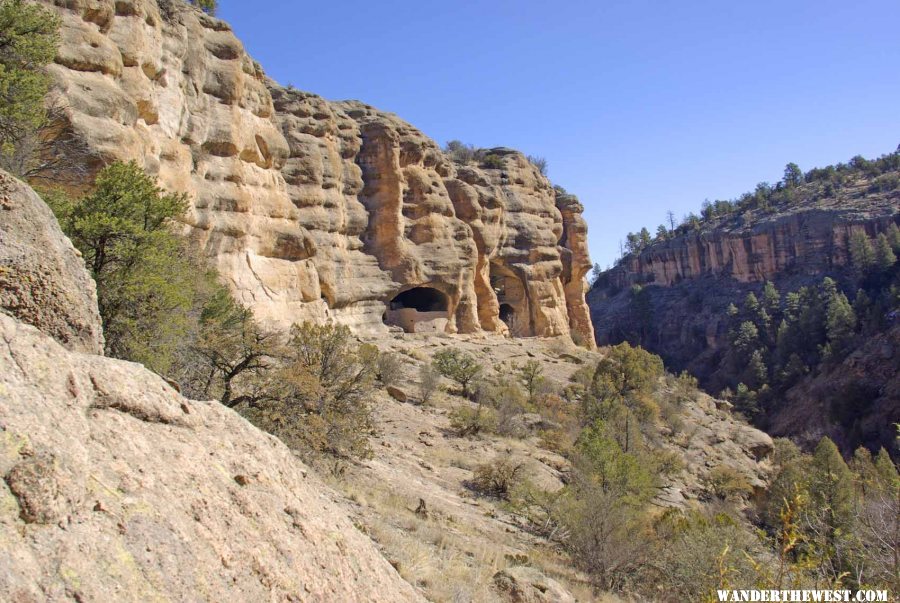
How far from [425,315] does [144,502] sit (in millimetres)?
26244

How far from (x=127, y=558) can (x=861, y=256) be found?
217 feet

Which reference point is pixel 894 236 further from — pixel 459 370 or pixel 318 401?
pixel 318 401

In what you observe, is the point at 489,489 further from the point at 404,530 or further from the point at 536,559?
the point at 404,530

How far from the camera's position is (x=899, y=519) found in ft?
9.41

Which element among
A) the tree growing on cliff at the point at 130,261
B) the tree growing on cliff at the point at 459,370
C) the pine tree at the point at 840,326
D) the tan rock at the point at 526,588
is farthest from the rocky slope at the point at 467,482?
the pine tree at the point at 840,326

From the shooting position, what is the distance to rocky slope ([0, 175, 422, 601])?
7.51ft

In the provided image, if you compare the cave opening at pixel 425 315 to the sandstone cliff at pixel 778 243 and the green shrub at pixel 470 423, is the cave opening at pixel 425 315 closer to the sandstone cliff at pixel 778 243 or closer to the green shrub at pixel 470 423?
the green shrub at pixel 470 423

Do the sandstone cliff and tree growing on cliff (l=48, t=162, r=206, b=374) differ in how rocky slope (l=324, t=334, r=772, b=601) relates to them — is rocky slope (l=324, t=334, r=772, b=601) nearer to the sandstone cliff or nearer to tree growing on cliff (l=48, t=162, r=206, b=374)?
tree growing on cliff (l=48, t=162, r=206, b=374)

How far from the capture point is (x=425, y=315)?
95.1ft

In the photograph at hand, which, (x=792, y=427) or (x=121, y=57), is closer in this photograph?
(x=121, y=57)

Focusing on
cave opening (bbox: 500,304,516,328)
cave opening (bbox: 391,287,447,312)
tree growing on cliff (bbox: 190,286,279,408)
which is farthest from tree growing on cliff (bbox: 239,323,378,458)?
cave opening (bbox: 500,304,516,328)

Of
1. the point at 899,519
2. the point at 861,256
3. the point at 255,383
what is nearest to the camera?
the point at 899,519

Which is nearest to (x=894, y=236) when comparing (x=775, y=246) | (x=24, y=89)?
(x=775, y=246)

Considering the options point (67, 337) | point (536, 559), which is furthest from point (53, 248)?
point (536, 559)
